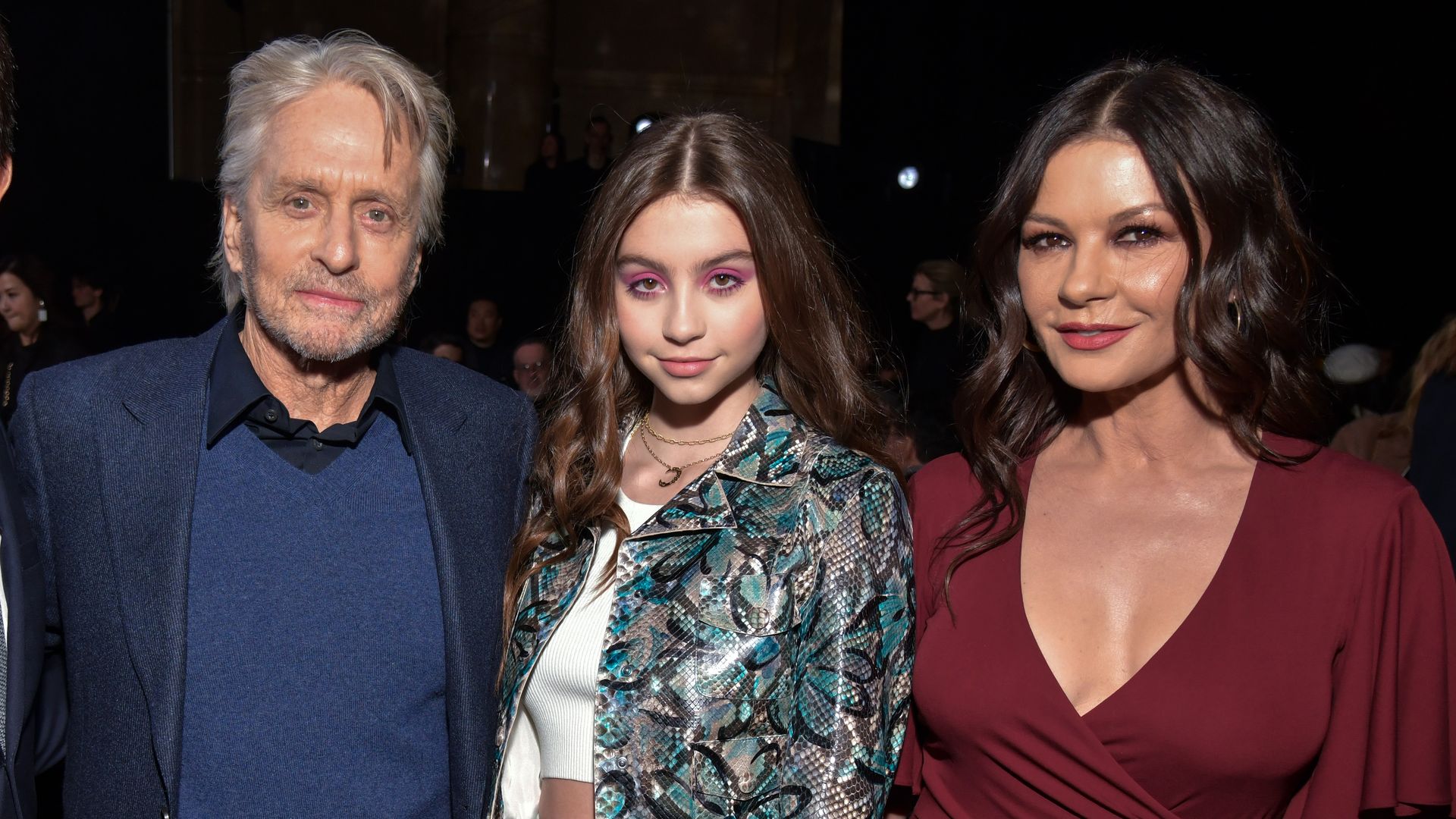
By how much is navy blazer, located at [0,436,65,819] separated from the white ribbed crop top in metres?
0.67

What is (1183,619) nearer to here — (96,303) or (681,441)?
(681,441)

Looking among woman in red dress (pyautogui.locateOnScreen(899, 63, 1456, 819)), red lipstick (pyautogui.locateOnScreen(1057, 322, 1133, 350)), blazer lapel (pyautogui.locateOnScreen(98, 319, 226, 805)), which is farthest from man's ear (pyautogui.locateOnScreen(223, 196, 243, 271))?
red lipstick (pyautogui.locateOnScreen(1057, 322, 1133, 350))

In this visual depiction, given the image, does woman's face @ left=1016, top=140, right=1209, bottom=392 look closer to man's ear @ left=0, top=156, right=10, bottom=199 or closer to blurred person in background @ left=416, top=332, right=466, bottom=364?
man's ear @ left=0, top=156, right=10, bottom=199

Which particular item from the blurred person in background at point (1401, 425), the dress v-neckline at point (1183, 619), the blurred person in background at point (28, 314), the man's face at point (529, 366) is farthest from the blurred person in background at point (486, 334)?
the dress v-neckline at point (1183, 619)

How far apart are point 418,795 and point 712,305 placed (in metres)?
0.86

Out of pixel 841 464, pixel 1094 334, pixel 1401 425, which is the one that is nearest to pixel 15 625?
pixel 841 464

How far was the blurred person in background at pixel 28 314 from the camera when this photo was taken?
540cm

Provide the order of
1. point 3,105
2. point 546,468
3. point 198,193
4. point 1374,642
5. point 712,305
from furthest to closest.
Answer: point 198,193
point 546,468
point 712,305
point 3,105
point 1374,642

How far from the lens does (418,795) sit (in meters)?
1.81

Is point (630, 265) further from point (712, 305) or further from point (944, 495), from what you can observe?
point (944, 495)

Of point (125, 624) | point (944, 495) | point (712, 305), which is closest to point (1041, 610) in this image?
point (944, 495)

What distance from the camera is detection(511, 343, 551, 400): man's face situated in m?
5.57

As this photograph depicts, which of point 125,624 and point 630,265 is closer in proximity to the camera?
point 125,624

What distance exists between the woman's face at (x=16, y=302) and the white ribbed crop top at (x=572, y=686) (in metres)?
4.86
